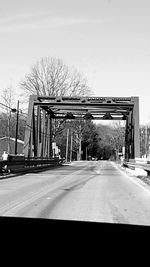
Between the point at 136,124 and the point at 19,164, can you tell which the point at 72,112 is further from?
the point at 19,164

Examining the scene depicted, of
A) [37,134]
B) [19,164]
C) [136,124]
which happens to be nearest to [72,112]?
[37,134]

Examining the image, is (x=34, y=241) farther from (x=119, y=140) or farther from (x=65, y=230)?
(x=119, y=140)

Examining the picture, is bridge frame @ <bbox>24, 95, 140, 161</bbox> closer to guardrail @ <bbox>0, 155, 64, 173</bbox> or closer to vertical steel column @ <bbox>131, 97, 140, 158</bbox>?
vertical steel column @ <bbox>131, 97, 140, 158</bbox>

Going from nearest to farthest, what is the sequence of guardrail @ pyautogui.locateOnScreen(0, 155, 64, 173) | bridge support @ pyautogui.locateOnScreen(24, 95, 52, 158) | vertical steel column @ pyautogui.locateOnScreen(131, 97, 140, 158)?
guardrail @ pyautogui.locateOnScreen(0, 155, 64, 173), vertical steel column @ pyautogui.locateOnScreen(131, 97, 140, 158), bridge support @ pyautogui.locateOnScreen(24, 95, 52, 158)

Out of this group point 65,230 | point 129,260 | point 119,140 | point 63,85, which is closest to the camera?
point 129,260

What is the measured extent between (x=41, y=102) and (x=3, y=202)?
2633 cm

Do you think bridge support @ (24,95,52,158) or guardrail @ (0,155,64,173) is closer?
guardrail @ (0,155,64,173)

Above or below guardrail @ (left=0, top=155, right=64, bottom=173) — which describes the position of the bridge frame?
above

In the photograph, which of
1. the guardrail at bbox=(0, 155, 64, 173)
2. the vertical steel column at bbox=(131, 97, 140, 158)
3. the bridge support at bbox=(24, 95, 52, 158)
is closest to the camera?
the guardrail at bbox=(0, 155, 64, 173)

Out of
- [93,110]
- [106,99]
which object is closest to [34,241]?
[106,99]

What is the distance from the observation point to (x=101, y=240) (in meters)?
7.02

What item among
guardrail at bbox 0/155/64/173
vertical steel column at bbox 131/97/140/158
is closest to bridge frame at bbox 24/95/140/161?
vertical steel column at bbox 131/97/140/158

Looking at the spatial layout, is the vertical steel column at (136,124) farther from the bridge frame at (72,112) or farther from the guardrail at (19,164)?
the guardrail at (19,164)

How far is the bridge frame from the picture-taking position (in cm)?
3612
